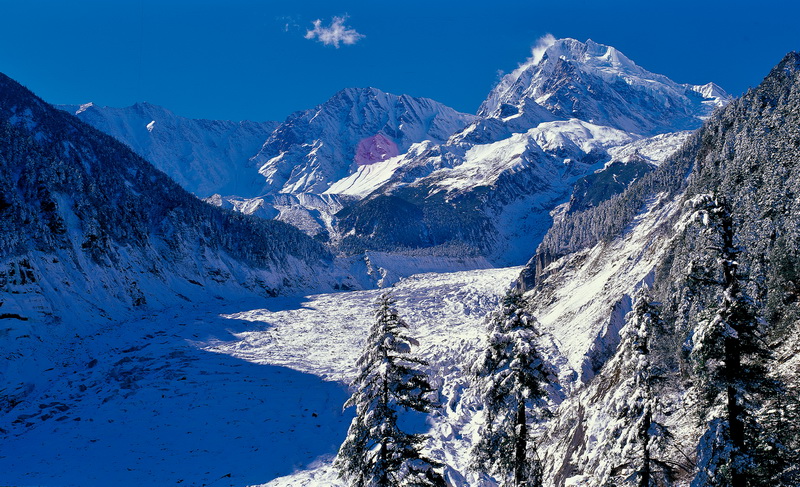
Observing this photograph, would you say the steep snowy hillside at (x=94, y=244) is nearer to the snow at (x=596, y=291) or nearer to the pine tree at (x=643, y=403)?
the snow at (x=596, y=291)

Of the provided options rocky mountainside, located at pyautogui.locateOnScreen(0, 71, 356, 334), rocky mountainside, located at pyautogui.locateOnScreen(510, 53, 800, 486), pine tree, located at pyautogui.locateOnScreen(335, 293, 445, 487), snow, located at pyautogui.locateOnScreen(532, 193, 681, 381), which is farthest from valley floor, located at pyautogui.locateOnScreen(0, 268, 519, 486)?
snow, located at pyautogui.locateOnScreen(532, 193, 681, 381)

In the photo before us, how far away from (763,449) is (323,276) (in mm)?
156611

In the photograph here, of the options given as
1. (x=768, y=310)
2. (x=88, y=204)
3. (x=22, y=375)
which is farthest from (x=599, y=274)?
(x=88, y=204)

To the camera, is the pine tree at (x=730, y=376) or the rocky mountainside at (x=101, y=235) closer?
the pine tree at (x=730, y=376)

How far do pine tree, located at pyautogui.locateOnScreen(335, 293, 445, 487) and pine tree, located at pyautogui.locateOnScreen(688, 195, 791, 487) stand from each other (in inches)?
291

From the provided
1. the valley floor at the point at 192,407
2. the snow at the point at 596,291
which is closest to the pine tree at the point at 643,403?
the valley floor at the point at 192,407

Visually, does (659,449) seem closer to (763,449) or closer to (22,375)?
(763,449)

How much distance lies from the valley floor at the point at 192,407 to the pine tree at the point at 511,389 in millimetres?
4881

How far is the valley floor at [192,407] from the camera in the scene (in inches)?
1307

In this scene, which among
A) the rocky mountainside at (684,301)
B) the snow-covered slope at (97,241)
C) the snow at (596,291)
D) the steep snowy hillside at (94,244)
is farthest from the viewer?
the snow-covered slope at (97,241)

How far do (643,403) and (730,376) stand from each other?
213 cm

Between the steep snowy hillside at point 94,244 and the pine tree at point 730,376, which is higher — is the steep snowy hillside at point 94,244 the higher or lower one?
the higher one

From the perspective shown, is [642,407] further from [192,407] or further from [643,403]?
[192,407]

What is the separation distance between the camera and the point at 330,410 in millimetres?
47000
